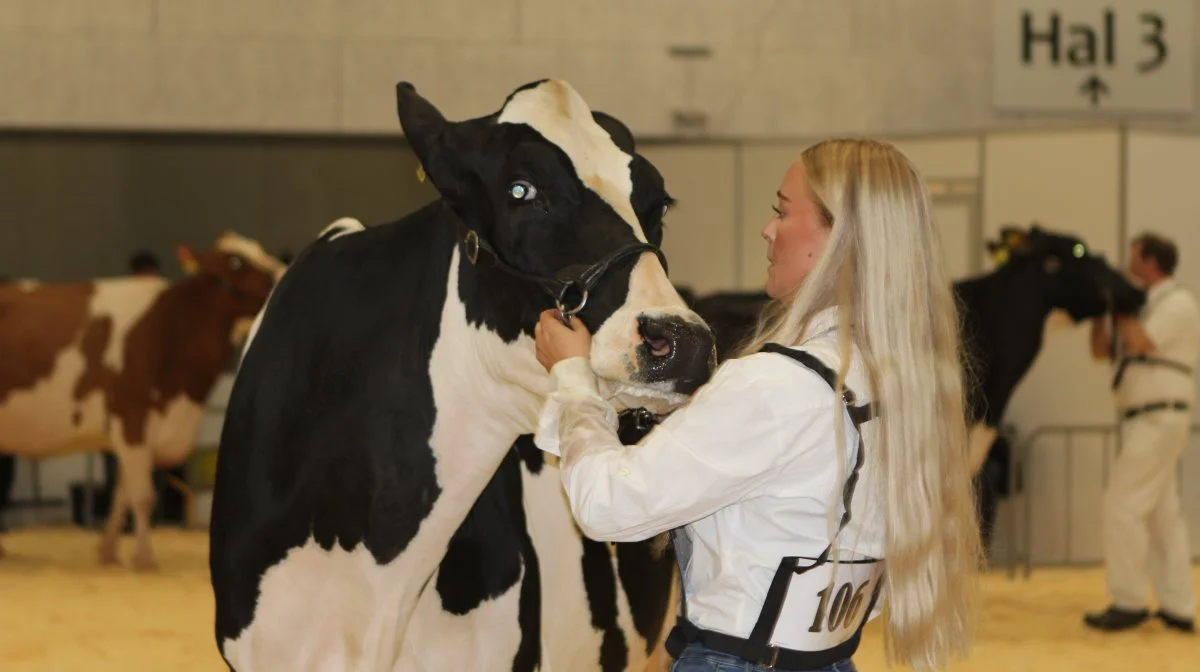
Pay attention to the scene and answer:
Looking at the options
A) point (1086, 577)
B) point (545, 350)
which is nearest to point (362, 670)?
point (545, 350)

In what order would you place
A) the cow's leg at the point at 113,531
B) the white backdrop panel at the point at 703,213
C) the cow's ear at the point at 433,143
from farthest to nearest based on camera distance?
the white backdrop panel at the point at 703,213
the cow's leg at the point at 113,531
the cow's ear at the point at 433,143

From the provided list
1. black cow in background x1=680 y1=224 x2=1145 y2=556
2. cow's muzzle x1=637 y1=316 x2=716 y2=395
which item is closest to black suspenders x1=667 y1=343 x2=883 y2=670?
cow's muzzle x1=637 y1=316 x2=716 y2=395

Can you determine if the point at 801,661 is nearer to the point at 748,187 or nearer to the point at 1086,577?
the point at 1086,577

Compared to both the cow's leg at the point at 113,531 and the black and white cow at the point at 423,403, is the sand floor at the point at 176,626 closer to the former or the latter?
the cow's leg at the point at 113,531

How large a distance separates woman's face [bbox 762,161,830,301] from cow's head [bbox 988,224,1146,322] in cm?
685

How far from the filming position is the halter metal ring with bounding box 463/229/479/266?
94.0 inches

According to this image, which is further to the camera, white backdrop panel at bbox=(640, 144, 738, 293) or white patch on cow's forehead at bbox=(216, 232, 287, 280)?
white backdrop panel at bbox=(640, 144, 738, 293)

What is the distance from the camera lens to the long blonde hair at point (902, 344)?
1.95m

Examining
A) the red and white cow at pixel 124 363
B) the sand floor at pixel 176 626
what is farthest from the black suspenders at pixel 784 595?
the red and white cow at pixel 124 363

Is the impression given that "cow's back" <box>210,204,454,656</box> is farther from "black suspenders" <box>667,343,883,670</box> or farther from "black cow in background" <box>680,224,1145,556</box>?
"black cow in background" <box>680,224,1145,556</box>

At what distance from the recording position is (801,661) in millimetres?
1978

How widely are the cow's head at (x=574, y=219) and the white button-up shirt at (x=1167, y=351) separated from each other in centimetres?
607

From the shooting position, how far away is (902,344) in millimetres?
1967

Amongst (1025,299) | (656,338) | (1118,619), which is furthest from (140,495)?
(656,338)
